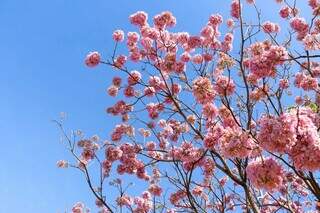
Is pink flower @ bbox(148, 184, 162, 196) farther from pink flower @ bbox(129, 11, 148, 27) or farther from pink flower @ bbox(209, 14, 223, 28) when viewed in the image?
pink flower @ bbox(209, 14, 223, 28)

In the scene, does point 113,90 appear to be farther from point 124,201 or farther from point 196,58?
point 124,201

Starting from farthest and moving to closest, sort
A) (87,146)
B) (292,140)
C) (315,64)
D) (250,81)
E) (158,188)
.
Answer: (158,188) < (87,146) < (315,64) < (250,81) < (292,140)

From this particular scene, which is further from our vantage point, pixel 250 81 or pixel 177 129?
pixel 177 129

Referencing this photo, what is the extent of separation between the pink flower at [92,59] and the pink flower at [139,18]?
4.30 ft

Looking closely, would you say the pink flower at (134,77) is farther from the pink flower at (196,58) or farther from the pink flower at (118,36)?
the pink flower at (196,58)

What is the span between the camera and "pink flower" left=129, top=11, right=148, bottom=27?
11727mm

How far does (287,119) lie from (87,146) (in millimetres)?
8370

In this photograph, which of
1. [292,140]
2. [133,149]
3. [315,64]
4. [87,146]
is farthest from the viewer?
[87,146]

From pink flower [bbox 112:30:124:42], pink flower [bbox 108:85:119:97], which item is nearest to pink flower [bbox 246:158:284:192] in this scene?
pink flower [bbox 108:85:119:97]

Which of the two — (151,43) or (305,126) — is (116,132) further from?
(305,126)

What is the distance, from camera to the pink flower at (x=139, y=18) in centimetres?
1173

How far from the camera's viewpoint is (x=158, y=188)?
13.4 metres

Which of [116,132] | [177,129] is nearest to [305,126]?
→ [177,129]

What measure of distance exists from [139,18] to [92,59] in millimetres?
1627
